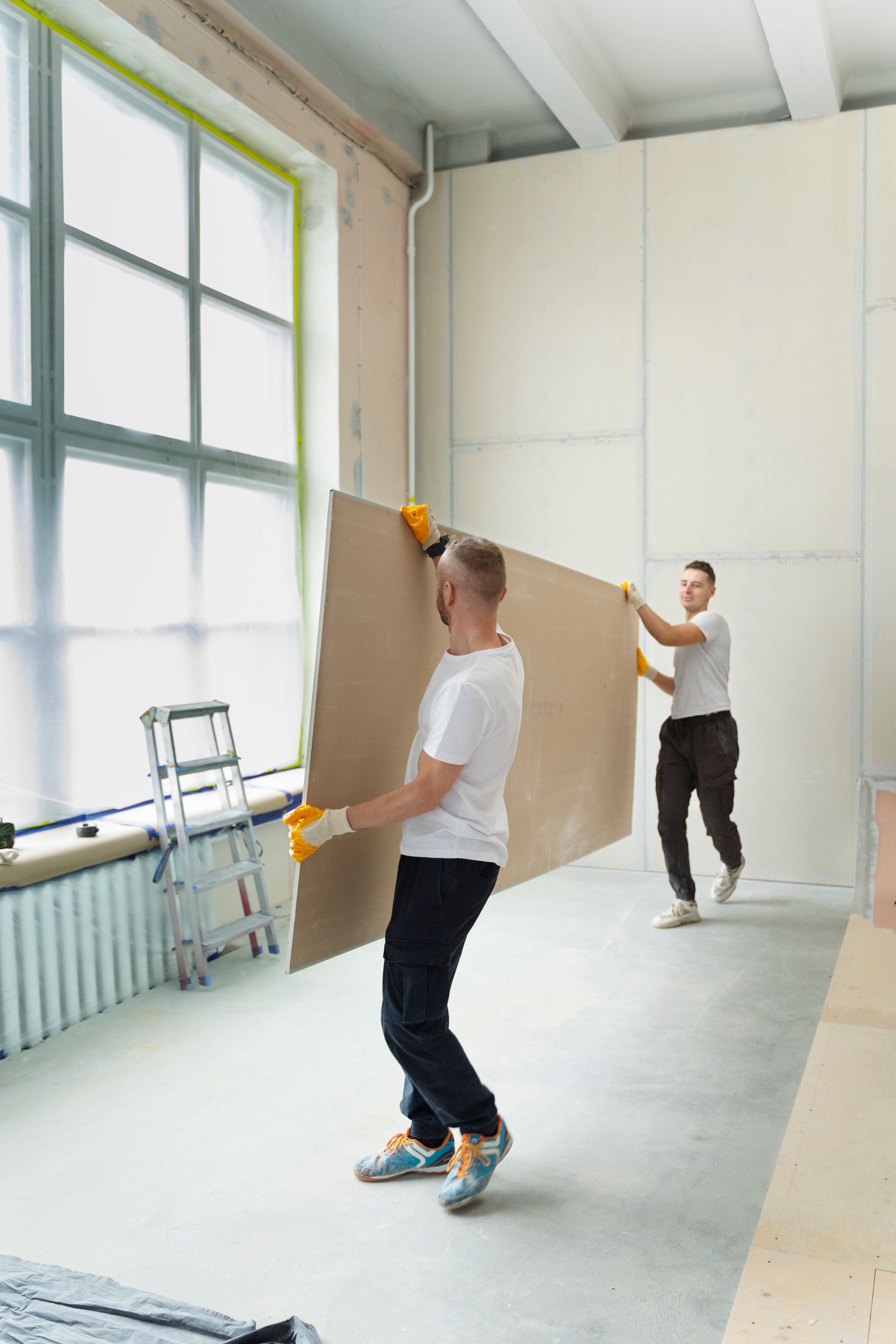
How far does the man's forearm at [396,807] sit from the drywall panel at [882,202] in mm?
4018

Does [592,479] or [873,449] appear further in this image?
[592,479]

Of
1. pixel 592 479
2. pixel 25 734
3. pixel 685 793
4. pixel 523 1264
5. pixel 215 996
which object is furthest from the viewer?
pixel 592 479

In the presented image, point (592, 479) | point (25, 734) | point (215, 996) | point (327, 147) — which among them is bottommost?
point (215, 996)

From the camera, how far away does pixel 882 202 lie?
4863 millimetres

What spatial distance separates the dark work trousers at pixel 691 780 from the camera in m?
4.35

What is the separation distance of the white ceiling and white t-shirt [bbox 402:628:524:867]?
128 inches

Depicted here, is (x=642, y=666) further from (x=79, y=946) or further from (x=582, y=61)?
(x=582, y=61)

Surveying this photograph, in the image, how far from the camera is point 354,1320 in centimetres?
188

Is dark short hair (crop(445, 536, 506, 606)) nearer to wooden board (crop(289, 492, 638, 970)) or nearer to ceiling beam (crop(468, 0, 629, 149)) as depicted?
wooden board (crop(289, 492, 638, 970))

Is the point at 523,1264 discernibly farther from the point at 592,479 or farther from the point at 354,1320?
the point at 592,479

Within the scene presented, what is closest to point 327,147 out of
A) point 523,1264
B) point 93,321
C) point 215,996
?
point 93,321

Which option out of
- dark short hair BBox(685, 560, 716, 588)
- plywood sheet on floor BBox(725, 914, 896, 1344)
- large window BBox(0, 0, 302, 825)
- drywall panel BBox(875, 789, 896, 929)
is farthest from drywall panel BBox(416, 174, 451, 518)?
A: plywood sheet on floor BBox(725, 914, 896, 1344)

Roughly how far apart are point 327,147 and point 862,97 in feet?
8.53

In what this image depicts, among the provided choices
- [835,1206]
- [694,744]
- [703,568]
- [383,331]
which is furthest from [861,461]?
[835,1206]
